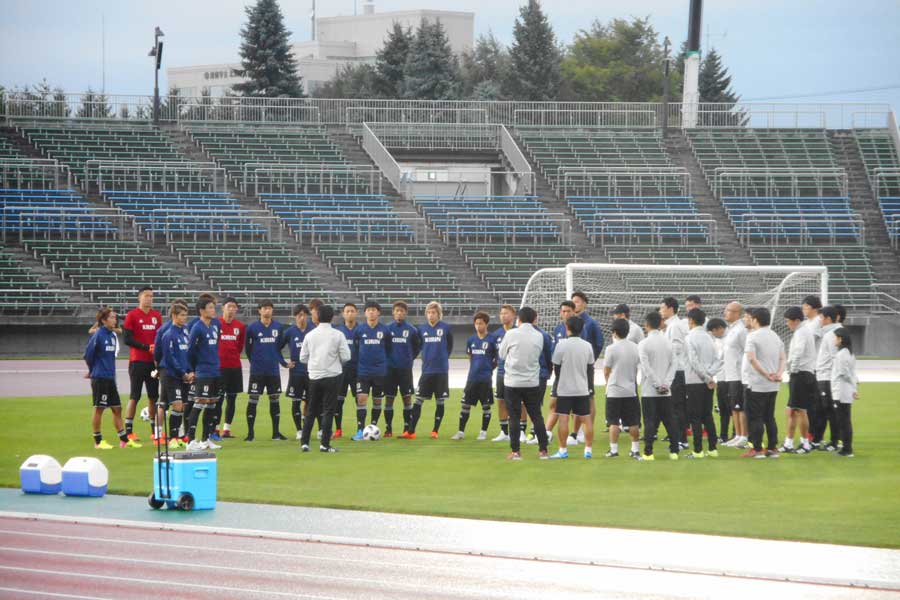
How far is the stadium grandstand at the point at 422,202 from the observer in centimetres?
4278

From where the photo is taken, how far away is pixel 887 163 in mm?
53812

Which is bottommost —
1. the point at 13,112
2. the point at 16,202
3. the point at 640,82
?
the point at 16,202

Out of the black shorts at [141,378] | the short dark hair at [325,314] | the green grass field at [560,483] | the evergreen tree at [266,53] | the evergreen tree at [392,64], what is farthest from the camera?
the evergreen tree at [392,64]

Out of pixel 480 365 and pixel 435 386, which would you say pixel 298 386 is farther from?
pixel 480 365

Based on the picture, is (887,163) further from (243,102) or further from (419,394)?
(419,394)

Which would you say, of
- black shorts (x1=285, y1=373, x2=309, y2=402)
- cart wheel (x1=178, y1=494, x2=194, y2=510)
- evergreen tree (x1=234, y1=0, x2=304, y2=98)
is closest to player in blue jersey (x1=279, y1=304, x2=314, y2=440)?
black shorts (x1=285, y1=373, x2=309, y2=402)

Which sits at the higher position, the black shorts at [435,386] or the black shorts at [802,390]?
the black shorts at [802,390]

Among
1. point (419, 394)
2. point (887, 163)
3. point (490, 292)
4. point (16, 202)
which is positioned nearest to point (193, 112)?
point (16, 202)

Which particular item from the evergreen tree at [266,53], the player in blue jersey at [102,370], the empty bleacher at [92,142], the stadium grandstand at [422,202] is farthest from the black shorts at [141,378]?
the evergreen tree at [266,53]

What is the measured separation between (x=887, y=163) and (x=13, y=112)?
3757 centimetres

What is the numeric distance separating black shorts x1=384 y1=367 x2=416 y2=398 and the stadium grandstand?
20089 mm

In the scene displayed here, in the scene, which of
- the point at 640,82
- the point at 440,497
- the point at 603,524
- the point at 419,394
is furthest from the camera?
the point at 640,82

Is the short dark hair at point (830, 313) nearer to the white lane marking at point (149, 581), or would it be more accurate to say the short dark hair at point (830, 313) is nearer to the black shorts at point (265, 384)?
the black shorts at point (265, 384)

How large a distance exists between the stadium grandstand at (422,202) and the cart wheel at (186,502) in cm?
2726
